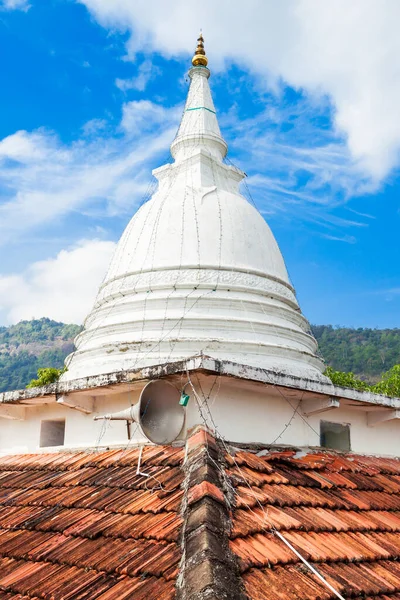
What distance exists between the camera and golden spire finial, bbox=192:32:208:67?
590 inches

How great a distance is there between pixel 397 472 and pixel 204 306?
3.89m

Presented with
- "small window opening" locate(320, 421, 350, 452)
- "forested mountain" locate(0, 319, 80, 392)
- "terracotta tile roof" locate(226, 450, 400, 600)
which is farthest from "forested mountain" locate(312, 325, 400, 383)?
"forested mountain" locate(0, 319, 80, 392)

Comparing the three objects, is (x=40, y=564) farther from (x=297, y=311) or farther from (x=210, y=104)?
(x=210, y=104)

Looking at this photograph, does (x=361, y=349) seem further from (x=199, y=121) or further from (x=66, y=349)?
(x=66, y=349)

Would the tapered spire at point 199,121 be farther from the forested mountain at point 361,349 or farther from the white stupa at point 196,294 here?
the forested mountain at point 361,349

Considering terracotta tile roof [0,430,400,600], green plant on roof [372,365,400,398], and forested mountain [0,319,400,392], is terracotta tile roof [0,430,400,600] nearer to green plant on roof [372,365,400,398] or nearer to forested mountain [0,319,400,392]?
green plant on roof [372,365,400,398]

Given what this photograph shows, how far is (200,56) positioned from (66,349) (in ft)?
461

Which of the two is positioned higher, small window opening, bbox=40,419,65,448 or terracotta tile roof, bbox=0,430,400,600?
small window opening, bbox=40,419,65,448

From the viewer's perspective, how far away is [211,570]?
3680mm

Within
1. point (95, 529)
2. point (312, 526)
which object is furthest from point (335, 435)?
point (95, 529)

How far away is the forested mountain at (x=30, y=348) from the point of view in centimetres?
12912

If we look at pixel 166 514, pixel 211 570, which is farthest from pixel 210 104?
pixel 211 570

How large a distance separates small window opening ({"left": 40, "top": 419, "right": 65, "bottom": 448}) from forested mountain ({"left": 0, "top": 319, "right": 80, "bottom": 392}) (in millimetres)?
112387

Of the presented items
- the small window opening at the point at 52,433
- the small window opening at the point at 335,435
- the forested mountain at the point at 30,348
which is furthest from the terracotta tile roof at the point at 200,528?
the forested mountain at the point at 30,348
